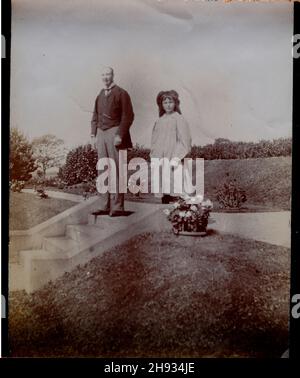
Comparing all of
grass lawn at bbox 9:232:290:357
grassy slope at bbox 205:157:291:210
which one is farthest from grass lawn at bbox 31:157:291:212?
grass lawn at bbox 9:232:290:357

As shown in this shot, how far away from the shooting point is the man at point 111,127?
2701 mm

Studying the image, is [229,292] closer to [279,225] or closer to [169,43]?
[279,225]

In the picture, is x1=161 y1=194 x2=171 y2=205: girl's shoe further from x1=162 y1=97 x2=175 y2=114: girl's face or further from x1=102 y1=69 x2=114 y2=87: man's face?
x1=102 y1=69 x2=114 y2=87: man's face

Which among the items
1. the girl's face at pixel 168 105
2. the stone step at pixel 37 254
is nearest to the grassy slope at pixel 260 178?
the girl's face at pixel 168 105

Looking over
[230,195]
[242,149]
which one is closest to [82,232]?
[230,195]

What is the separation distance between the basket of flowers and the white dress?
76mm

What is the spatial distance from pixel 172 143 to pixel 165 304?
930mm

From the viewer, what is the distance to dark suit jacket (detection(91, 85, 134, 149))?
270 centimetres

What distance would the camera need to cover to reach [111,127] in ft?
8.93

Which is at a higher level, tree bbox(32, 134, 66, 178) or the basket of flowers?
tree bbox(32, 134, 66, 178)

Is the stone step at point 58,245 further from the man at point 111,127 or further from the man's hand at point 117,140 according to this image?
the man's hand at point 117,140

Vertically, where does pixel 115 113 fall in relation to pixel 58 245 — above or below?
above

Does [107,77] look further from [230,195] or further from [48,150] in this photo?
[230,195]

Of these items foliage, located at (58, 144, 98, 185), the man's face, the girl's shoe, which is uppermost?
the man's face
